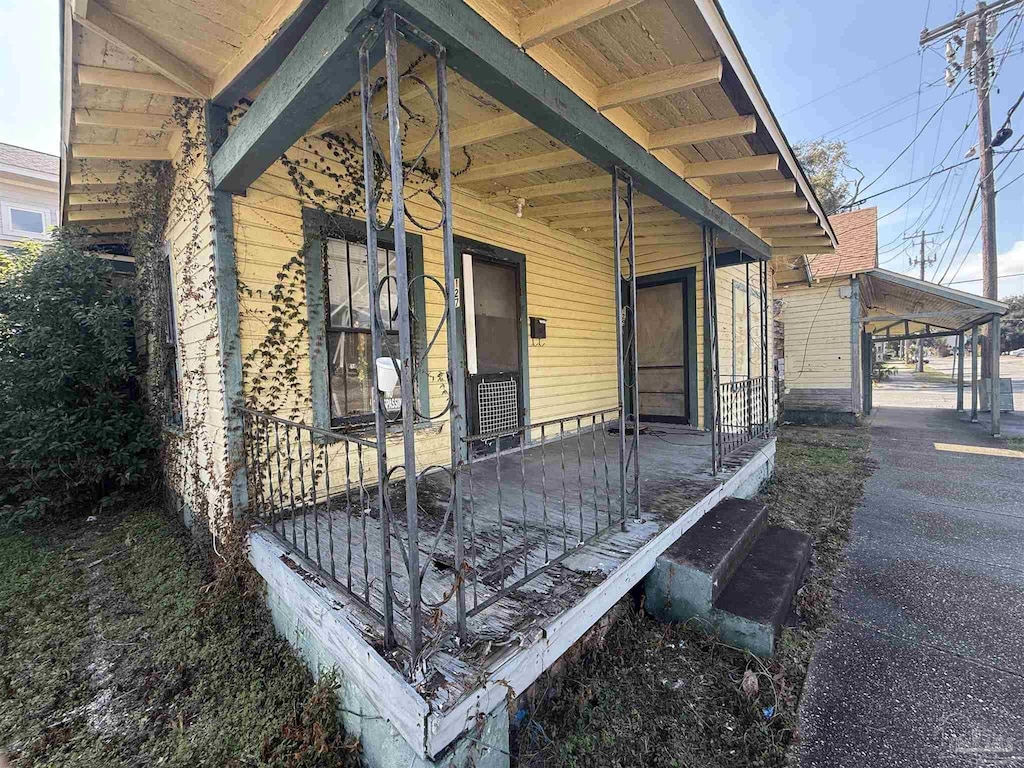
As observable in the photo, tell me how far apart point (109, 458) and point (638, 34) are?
6018mm

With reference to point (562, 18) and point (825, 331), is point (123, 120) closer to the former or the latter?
point (562, 18)

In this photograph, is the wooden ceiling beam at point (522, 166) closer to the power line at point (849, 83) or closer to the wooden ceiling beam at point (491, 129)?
the wooden ceiling beam at point (491, 129)

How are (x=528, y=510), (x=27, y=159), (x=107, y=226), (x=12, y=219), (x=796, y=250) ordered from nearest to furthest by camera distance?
(x=528, y=510)
(x=107, y=226)
(x=796, y=250)
(x=12, y=219)
(x=27, y=159)

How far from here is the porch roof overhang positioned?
324 inches

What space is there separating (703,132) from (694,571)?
281 centimetres

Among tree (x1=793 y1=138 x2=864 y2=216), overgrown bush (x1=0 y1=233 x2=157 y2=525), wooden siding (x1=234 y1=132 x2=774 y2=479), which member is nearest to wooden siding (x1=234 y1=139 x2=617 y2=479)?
wooden siding (x1=234 y1=132 x2=774 y2=479)

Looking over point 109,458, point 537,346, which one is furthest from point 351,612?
point 109,458

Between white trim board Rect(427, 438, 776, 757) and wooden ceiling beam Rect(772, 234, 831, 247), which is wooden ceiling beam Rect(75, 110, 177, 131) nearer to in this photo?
white trim board Rect(427, 438, 776, 757)

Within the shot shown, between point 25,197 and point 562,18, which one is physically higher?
point 25,197

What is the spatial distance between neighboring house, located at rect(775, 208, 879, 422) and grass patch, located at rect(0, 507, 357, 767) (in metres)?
10.7

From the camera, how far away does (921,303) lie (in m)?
10.8

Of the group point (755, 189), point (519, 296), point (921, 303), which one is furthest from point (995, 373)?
point (519, 296)

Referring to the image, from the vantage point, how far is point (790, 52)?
1579 centimetres

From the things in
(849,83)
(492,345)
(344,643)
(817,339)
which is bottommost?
(344,643)
